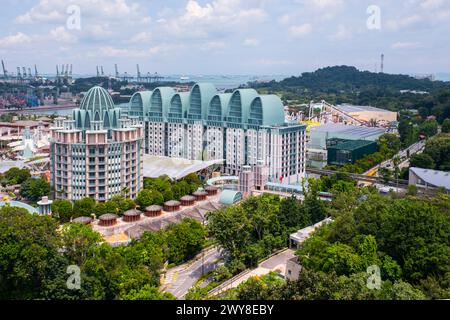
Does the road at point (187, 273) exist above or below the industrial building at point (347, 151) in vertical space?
below

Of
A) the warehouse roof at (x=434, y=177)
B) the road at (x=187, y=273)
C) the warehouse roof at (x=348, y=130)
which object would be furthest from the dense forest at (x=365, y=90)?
the road at (x=187, y=273)

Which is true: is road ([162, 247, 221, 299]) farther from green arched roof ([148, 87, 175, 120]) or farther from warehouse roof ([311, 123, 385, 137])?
warehouse roof ([311, 123, 385, 137])

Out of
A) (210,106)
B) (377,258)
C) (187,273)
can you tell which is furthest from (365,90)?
(377,258)

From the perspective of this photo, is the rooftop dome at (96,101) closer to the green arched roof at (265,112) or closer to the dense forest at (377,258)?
the green arched roof at (265,112)

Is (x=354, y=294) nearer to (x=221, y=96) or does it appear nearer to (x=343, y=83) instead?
(x=221, y=96)

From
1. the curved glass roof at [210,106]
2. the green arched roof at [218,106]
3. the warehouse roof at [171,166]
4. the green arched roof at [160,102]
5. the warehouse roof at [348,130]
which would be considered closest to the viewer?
the warehouse roof at [171,166]

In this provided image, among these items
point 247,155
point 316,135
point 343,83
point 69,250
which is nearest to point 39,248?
point 69,250

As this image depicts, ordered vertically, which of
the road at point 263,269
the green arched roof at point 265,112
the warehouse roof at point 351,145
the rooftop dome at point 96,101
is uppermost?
the rooftop dome at point 96,101
